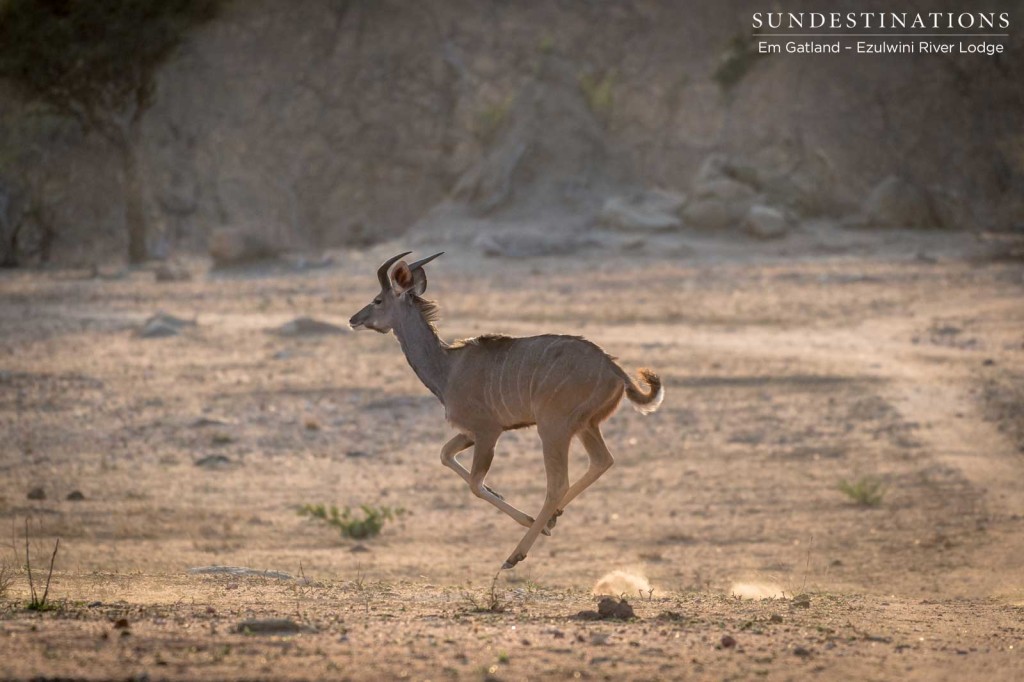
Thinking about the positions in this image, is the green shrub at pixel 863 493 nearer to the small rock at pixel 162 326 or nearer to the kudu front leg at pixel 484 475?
the kudu front leg at pixel 484 475

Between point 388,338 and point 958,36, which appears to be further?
point 958,36

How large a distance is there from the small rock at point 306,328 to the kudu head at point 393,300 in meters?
11.0

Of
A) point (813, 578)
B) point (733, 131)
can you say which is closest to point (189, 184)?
point (733, 131)

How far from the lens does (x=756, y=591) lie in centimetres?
836

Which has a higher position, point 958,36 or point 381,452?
point 958,36

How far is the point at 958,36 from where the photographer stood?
160 ft

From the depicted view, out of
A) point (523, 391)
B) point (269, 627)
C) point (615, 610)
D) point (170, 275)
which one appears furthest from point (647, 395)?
point (170, 275)

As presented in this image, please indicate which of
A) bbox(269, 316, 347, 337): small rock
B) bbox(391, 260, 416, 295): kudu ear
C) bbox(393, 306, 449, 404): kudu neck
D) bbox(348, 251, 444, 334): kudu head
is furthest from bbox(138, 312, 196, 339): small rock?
bbox(393, 306, 449, 404): kudu neck

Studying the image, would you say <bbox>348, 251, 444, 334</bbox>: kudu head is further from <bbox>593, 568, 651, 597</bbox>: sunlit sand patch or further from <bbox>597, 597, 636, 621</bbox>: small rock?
<bbox>597, 597, 636, 621</bbox>: small rock

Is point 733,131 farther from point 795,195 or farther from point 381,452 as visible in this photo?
point 381,452

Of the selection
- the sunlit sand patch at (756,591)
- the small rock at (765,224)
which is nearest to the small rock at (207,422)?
the sunlit sand patch at (756,591)

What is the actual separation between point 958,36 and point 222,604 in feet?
158

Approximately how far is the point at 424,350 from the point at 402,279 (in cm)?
57

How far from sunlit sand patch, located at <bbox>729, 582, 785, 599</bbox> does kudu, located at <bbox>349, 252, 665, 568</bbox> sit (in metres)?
1.34
